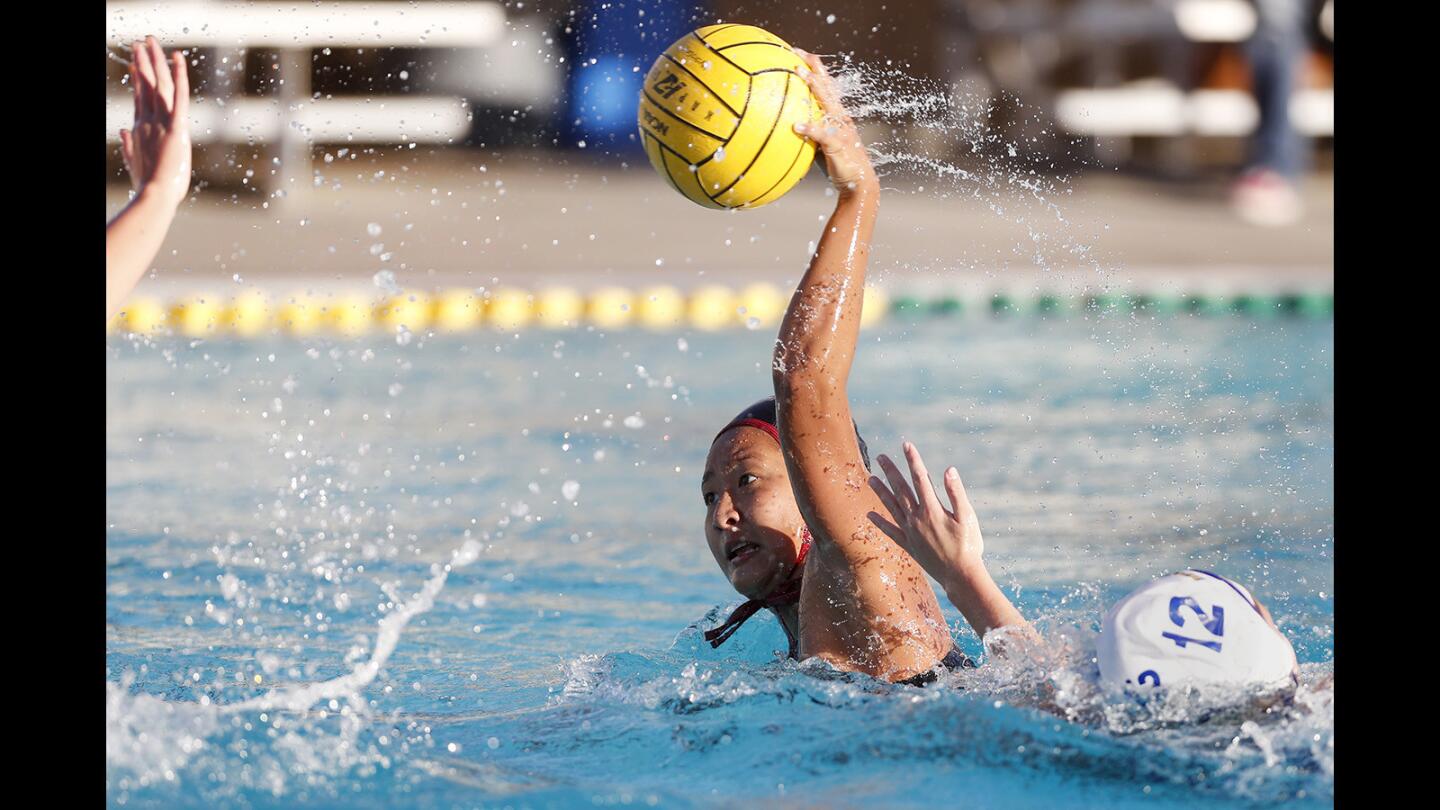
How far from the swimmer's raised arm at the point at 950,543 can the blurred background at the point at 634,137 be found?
19.3 feet

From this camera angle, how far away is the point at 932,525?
245 cm

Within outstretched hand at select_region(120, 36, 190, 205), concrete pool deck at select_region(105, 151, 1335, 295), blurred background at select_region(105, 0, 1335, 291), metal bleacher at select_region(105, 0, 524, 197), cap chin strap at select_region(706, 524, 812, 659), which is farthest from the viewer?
metal bleacher at select_region(105, 0, 524, 197)

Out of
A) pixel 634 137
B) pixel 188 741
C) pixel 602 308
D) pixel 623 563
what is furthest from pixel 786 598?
pixel 634 137

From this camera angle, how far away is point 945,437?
6.11 meters

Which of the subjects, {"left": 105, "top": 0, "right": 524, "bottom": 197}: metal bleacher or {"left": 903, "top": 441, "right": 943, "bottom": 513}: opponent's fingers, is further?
{"left": 105, "top": 0, "right": 524, "bottom": 197}: metal bleacher

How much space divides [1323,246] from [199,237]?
6.38 m

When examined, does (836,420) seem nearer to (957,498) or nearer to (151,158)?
(957,498)

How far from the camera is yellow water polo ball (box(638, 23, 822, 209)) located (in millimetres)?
2592

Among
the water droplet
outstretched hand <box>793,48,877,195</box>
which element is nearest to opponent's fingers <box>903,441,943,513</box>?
outstretched hand <box>793,48,877,195</box>

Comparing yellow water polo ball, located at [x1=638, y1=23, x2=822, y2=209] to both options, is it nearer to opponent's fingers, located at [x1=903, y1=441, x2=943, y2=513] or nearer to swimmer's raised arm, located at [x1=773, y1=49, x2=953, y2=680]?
swimmer's raised arm, located at [x1=773, y1=49, x2=953, y2=680]

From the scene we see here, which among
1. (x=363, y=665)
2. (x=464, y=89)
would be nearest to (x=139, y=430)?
(x=363, y=665)

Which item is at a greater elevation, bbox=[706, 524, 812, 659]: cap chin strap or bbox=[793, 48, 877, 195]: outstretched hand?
bbox=[793, 48, 877, 195]: outstretched hand

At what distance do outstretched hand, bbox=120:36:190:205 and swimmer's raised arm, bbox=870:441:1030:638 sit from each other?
3.78 feet
